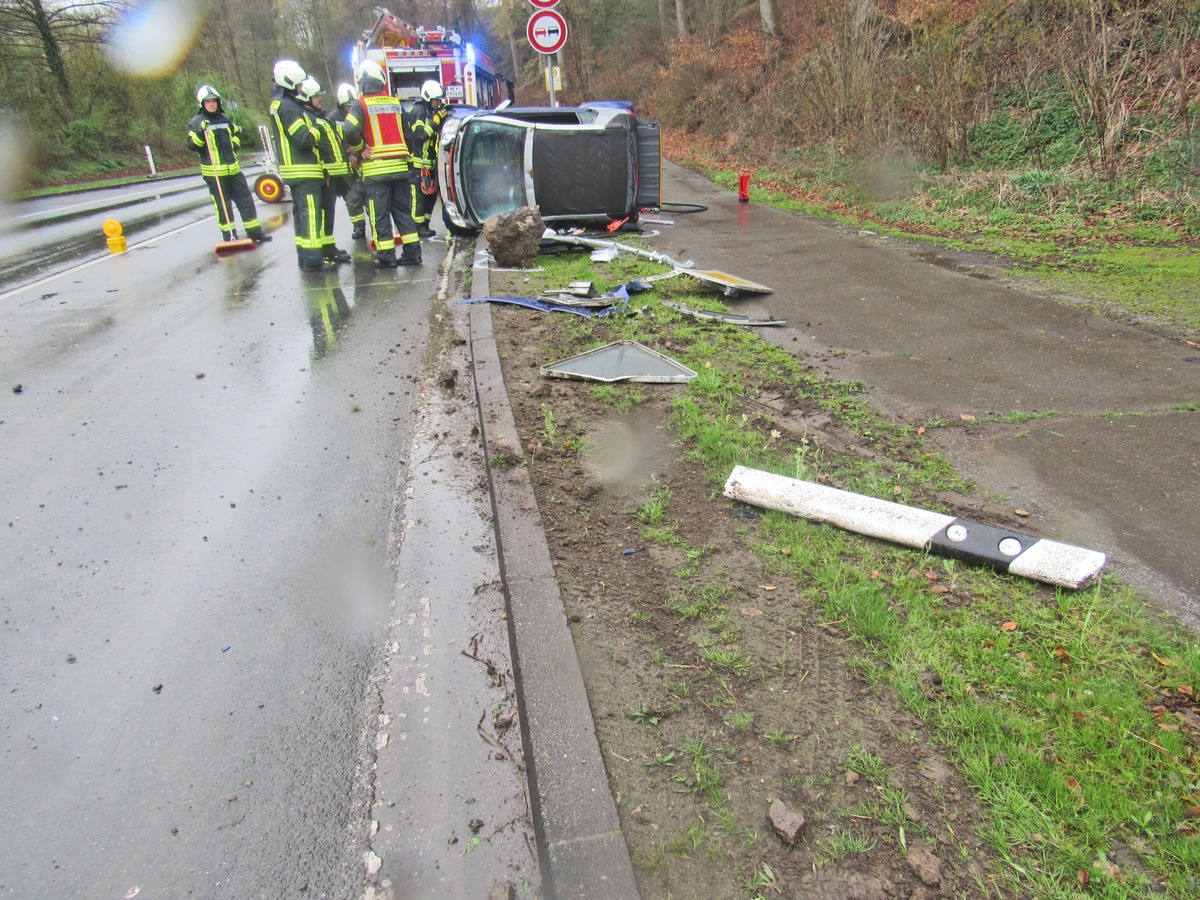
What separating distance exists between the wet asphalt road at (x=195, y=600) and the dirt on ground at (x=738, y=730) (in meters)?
0.83

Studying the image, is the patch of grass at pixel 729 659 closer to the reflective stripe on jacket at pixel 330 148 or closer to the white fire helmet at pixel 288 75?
the reflective stripe on jacket at pixel 330 148

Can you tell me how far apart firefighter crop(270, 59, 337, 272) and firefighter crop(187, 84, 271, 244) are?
6.89ft

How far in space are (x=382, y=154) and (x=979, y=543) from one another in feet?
28.2

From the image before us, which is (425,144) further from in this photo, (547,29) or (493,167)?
(547,29)

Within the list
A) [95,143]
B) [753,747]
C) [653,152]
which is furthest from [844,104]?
[95,143]

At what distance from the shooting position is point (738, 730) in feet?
7.51

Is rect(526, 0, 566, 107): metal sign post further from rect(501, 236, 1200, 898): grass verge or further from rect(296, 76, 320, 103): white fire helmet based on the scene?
rect(501, 236, 1200, 898): grass verge

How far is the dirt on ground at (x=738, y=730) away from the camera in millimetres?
1889

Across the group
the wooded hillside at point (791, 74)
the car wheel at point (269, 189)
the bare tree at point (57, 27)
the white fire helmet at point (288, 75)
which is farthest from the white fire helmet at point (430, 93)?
the bare tree at point (57, 27)

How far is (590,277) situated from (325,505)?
4.81 metres

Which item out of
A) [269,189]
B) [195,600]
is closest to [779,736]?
[195,600]

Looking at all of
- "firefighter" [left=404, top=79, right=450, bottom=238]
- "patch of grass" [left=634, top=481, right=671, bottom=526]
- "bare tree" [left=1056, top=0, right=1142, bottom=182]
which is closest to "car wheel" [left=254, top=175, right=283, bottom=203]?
"firefighter" [left=404, top=79, right=450, bottom=238]

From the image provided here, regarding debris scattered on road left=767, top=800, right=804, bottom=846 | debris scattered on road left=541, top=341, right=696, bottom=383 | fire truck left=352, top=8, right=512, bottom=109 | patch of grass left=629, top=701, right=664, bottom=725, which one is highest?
fire truck left=352, top=8, right=512, bottom=109

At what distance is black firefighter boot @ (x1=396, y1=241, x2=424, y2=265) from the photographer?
970cm
